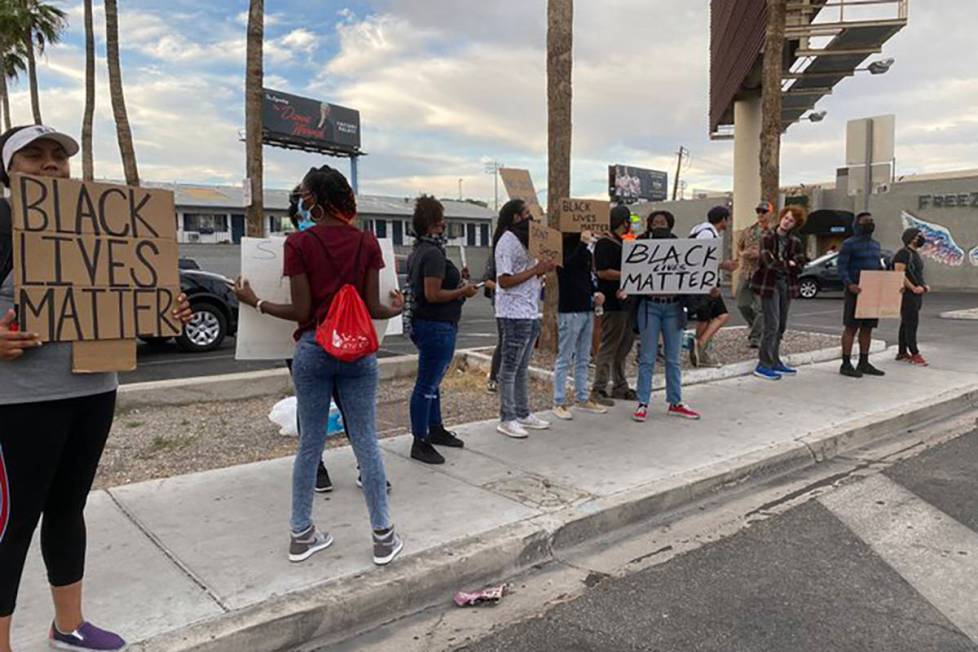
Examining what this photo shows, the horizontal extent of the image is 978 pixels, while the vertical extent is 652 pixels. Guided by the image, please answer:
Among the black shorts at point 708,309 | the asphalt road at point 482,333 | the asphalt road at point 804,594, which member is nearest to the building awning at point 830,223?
the asphalt road at point 482,333

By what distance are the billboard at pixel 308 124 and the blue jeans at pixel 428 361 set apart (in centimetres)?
3131

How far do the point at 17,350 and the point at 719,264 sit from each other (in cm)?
588

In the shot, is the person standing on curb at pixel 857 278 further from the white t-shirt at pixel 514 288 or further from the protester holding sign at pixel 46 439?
the protester holding sign at pixel 46 439

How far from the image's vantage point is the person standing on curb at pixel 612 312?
21.5 ft

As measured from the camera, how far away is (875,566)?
3771 mm

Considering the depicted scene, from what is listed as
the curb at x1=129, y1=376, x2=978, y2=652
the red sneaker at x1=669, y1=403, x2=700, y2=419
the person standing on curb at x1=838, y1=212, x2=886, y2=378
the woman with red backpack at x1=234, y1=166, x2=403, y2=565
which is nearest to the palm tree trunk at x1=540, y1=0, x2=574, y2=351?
the red sneaker at x1=669, y1=403, x2=700, y2=419

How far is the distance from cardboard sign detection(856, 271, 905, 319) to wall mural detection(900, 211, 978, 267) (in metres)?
18.3

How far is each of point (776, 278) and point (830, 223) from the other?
860 inches

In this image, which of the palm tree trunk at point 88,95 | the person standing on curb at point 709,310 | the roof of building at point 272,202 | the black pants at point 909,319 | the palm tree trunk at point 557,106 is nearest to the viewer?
the person standing on curb at point 709,310

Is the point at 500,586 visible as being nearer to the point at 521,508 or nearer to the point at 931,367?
the point at 521,508

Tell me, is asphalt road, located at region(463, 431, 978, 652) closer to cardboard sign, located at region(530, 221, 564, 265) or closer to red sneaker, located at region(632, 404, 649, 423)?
red sneaker, located at region(632, 404, 649, 423)

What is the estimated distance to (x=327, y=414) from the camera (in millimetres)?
3422

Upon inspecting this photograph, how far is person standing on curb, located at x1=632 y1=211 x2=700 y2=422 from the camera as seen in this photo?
6.34 meters

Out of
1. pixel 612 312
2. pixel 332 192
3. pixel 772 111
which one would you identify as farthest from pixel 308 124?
pixel 332 192
